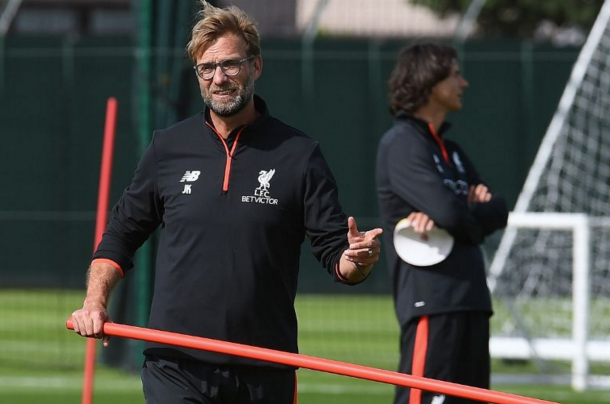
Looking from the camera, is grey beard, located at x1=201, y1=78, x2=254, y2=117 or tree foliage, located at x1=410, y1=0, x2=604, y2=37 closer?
grey beard, located at x1=201, y1=78, x2=254, y2=117

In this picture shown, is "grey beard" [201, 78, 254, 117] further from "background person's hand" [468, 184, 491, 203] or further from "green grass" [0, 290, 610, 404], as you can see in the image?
"green grass" [0, 290, 610, 404]

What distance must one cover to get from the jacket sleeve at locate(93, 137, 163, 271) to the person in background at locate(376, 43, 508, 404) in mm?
1532

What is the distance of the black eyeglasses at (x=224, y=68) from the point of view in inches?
197

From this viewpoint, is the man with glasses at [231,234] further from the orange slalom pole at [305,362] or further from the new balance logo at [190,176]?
the orange slalom pole at [305,362]

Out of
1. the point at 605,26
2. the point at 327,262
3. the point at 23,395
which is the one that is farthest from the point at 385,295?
the point at 327,262

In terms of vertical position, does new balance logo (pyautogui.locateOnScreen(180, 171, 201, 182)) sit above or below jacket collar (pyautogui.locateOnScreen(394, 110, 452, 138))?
below

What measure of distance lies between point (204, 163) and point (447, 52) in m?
2.06

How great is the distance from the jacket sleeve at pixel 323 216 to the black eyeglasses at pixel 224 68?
405mm

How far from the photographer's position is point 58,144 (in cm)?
1678

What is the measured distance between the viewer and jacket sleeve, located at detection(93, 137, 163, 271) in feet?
17.0

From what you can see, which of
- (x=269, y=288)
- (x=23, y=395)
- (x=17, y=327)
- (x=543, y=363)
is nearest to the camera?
(x=269, y=288)

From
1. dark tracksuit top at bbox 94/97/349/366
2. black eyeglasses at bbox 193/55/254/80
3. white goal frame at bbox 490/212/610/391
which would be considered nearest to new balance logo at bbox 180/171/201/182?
dark tracksuit top at bbox 94/97/349/366

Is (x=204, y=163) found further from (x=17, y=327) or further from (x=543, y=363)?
(x=17, y=327)

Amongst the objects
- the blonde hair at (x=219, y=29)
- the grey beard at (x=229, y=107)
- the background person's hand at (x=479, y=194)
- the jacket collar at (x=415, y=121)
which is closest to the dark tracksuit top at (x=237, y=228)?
the grey beard at (x=229, y=107)
